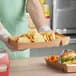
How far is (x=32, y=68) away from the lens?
150cm

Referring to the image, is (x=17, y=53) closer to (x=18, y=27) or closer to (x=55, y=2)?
(x=18, y=27)

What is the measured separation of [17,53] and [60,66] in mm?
471

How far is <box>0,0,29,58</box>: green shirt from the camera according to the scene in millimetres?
1871

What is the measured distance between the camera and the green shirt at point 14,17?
187 centimetres

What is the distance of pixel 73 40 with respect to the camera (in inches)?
101

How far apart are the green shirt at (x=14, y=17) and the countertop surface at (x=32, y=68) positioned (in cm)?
21

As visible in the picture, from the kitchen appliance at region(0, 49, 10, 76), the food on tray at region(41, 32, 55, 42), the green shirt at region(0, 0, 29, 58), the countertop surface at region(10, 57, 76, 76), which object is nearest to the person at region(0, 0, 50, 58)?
the green shirt at region(0, 0, 29, 58)

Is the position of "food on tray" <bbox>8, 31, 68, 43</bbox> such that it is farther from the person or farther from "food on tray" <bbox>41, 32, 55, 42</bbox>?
the person

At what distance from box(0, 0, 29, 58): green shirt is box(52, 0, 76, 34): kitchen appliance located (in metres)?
0.75

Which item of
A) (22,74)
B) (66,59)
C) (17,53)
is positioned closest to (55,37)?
(66,59)

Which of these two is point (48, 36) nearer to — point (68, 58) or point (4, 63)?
point (68, 58)

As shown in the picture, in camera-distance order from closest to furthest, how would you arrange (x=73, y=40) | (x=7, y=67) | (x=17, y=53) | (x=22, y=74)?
(x=7, y=67) < (x=22, y=74) < (x=17, y=53) < (x=73, y=40)

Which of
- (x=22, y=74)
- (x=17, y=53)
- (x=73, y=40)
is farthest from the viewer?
(x=73, y=40)

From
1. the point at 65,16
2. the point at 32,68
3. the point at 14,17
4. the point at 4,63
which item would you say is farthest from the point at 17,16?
the point at 65,16
